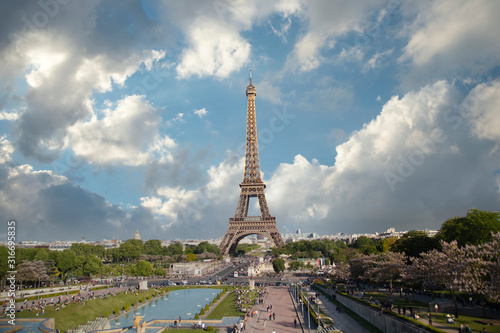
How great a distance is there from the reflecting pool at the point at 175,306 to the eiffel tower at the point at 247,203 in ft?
128

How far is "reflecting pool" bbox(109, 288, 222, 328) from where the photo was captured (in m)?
35.7

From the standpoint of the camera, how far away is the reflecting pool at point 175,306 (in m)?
35.7

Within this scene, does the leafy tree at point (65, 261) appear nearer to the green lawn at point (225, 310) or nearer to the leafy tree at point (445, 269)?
the green lawn at point (225, 310)

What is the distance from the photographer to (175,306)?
1666 inches

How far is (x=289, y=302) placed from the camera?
4209 centimetres

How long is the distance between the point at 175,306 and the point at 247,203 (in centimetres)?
5857

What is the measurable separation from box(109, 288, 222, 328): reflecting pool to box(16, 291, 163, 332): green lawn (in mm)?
2701

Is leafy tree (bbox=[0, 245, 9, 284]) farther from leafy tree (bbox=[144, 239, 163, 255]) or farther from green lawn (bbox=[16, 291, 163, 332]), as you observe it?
leafy tree (bbox=[144, 239, 163, 255])

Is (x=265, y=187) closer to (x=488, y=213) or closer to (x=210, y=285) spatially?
(x=210, y=285)

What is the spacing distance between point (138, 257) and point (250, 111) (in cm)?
5821

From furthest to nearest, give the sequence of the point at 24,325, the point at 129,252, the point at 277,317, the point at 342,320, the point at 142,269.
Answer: the point at 129,252 < the point at 142,269 < the point at 277,317 < the point at 342,320 < the point at 24,325

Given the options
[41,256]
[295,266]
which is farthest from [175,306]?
[295,266]

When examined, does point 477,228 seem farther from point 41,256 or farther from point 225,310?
point 41,256

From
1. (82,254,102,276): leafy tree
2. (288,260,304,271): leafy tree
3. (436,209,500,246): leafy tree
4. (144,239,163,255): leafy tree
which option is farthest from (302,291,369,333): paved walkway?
(144,239,163,255): leafy tree
